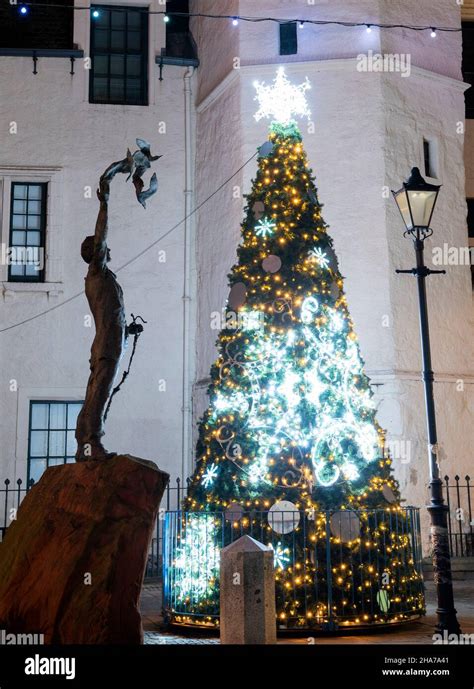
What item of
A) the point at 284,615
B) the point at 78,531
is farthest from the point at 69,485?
the point at 284,615

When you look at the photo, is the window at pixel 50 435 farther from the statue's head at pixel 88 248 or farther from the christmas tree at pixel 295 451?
the statue's head at pixel 88 248

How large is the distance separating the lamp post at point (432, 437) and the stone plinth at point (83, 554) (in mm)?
3114

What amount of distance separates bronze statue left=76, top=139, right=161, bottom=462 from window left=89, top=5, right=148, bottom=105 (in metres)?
11.6

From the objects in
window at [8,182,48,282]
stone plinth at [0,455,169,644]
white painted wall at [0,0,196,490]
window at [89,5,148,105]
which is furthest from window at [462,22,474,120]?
stone plinth at [0,455,169,644]

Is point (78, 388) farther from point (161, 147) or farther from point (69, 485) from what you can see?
point (69, 485)

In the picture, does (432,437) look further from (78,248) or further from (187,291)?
(78,248)

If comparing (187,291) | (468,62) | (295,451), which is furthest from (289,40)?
(295,451)

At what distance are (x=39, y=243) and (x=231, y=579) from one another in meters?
11.9

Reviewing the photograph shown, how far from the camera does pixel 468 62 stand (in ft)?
64.3

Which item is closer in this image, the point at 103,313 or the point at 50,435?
the point at 103,313

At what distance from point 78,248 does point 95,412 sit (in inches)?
427

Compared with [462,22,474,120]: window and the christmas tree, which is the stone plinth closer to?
the christmas tree

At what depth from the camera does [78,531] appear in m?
6.70

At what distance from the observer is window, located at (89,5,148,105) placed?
18.7m
